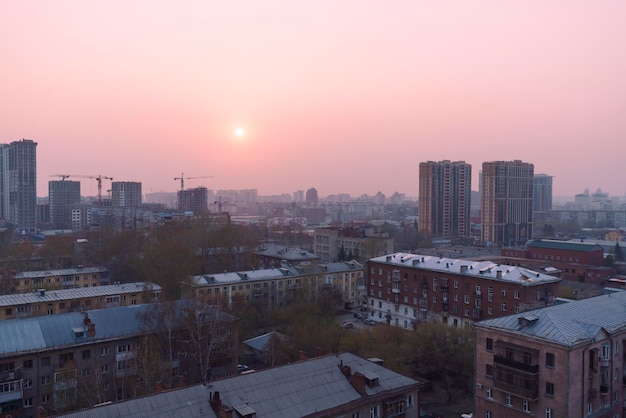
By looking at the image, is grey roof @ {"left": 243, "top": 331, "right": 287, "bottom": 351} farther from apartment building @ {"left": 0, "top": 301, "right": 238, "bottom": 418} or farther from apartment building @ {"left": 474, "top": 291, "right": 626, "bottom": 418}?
apartment building @ {"left": 474, "top": 291, "right": 626, "bottom": 418}

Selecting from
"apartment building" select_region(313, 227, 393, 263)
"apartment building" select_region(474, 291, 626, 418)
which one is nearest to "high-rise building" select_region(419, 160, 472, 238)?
"apartment building" select_region(313, 227, 393, 263)

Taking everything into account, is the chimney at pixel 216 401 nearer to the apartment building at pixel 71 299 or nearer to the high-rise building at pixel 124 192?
the apartment building at pixel 71 299

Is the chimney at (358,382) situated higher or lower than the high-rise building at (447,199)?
lower

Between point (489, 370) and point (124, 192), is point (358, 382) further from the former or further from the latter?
point (124, 192)

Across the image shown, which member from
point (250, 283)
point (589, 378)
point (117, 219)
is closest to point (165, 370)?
point (589, 378)

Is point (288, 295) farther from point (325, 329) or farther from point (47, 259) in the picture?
point (47, 259)

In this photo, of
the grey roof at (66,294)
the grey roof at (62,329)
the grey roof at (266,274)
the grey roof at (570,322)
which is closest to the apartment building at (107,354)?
the grey roof at (62,329)
